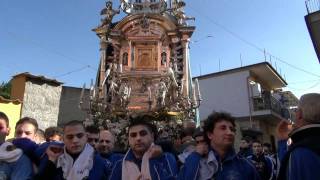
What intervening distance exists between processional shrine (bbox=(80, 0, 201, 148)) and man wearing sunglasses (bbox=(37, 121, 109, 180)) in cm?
895

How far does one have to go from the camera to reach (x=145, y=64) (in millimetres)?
14891

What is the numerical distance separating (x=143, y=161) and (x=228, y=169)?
0.83 metres

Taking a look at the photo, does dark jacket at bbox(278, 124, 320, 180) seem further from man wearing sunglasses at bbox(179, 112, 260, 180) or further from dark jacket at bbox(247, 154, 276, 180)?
dark jacket at bbox(247, 154, 276, 180)

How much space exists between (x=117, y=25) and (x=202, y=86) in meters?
10.2

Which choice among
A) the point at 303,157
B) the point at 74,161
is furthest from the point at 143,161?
the point at 303,157

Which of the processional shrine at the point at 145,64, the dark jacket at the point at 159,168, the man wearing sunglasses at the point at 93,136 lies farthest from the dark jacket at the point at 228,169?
the processional shrine at the point at 145,64

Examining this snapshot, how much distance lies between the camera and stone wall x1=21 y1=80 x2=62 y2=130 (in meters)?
10.6

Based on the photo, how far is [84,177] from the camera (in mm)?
3305

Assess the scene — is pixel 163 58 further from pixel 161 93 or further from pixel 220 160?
pixel 220 160

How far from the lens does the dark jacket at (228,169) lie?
2.99 m

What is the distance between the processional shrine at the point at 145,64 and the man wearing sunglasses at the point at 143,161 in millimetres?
9008

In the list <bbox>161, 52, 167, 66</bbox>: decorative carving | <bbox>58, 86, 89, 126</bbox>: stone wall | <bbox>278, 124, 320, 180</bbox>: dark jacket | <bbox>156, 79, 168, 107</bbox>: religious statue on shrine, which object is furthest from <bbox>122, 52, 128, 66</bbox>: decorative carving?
<bbox>278, 124, 320, 180</bbox>: dark jacket

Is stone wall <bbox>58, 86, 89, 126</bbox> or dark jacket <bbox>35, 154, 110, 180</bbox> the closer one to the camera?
dark jacket <bbox>35, 154, 110, 180</bbox>

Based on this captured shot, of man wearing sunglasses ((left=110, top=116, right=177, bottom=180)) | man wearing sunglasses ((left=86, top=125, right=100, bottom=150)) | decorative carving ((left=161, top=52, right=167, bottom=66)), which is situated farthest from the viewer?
decorative carving ((left=161, top=52, right=167, bottom=66))
